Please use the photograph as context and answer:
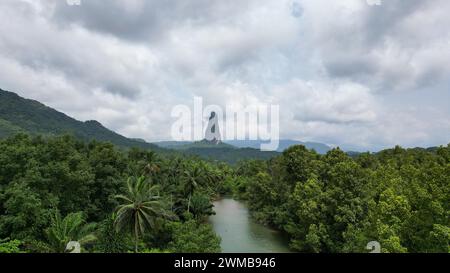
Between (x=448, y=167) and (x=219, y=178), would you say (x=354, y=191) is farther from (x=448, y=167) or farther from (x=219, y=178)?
(x=219, y=178)

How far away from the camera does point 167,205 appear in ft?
103

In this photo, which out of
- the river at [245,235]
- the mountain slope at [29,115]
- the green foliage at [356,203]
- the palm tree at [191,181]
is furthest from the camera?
the mountain slope at [29,115]

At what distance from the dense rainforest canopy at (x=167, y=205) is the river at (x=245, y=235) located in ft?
7.07

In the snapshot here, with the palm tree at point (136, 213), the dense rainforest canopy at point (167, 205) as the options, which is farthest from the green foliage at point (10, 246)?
the palm tree at point (136, 213)

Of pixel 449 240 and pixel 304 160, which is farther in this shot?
pixel 304 160

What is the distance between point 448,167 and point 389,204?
158 inches

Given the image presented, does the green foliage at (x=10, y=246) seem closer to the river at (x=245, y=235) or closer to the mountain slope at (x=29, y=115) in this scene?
the river at (x=245, y=235)

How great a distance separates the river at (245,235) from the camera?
31817 mm

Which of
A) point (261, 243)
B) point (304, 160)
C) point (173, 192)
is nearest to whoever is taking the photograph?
point (261, 243)

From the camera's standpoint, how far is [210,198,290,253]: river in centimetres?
3182

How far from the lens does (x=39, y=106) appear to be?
7298 inches

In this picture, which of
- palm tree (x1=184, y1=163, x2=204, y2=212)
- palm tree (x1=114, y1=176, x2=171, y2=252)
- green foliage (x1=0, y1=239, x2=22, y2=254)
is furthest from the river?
green foliage (x1=0, y1=239, x2=22, y2=254)

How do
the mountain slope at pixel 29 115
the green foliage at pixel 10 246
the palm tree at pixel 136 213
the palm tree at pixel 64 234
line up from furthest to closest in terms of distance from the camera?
the mountain slope at pixel 29 115 → the palm tree at pixel 136 213 → the palm tree at pixel 64 234 → the green foliage at pixel 10 246
